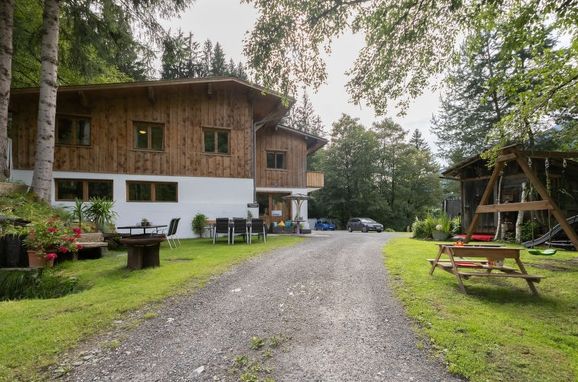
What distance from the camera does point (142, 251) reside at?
7.07 meters

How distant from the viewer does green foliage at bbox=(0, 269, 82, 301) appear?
236 inches

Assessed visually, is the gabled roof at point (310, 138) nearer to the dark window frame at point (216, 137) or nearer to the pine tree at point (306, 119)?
the dark window frame at point (216, 137)

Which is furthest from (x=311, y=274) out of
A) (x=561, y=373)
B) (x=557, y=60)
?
(x=557, y=60)

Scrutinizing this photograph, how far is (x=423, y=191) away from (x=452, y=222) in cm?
2350

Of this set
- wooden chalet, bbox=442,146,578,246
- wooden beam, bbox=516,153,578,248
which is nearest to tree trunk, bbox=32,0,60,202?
wooden beam, bbox=516,153,578,248

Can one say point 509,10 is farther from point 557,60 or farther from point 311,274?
point 311,274

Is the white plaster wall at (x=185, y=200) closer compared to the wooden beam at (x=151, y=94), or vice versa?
the white plaster wall at (x=185, y=200)

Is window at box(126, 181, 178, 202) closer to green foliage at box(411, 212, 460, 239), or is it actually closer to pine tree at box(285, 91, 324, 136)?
green foliage at box(411, 212, 460, 239)

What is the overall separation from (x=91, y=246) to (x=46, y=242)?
174 centimetres

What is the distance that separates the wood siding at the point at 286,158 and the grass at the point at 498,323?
Result: 13.3 meters

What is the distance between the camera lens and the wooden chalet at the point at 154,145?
43.9 feet

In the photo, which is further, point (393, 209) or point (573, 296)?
point (393, 209)

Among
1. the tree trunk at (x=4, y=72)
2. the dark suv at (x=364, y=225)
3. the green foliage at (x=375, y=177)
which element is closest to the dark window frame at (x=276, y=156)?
the dark suv at (x=364, y=225)

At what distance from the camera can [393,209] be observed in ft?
126
